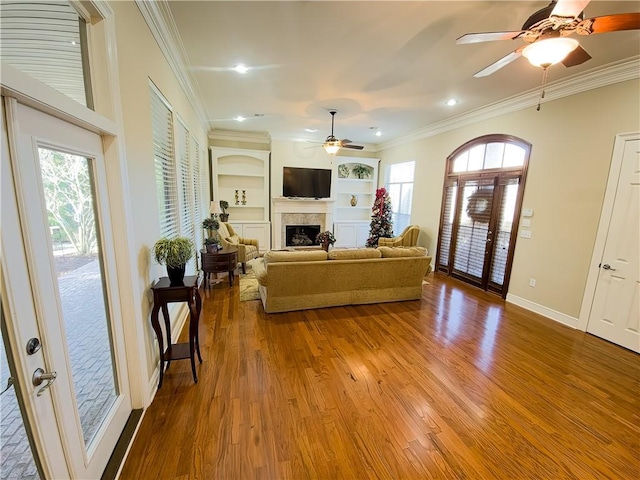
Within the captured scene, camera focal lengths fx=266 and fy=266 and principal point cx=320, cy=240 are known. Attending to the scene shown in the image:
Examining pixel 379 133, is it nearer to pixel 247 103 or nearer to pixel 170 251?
pixel 247 103

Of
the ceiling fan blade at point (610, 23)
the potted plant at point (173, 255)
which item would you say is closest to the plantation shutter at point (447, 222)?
the ceiling fan blade at point (610, 23)

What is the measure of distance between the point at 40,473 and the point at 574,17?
350 centimetres

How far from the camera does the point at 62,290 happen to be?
1.25m

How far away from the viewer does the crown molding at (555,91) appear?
2904 millimetres

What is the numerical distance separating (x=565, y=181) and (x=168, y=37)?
492cm

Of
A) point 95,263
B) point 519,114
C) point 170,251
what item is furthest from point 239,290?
point 519,114

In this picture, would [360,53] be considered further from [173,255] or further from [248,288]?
[248,288]

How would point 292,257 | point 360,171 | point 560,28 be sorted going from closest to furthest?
point 560,28 < point 292,257 < point 360,171

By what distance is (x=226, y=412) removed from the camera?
1968mm

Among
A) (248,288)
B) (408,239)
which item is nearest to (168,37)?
(248,288)

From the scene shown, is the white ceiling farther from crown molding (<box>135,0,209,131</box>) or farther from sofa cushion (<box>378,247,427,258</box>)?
sofa cushion (<box>378,247,427,258</box>)

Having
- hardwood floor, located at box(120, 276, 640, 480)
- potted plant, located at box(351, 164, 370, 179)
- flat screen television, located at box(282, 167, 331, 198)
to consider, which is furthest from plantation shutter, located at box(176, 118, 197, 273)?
potted plant, located at box(351, 164, 370, 179)

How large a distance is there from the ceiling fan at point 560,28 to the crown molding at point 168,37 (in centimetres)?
237

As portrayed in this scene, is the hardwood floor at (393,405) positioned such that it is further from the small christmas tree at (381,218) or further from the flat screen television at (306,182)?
the flat screen television at (306,182)
